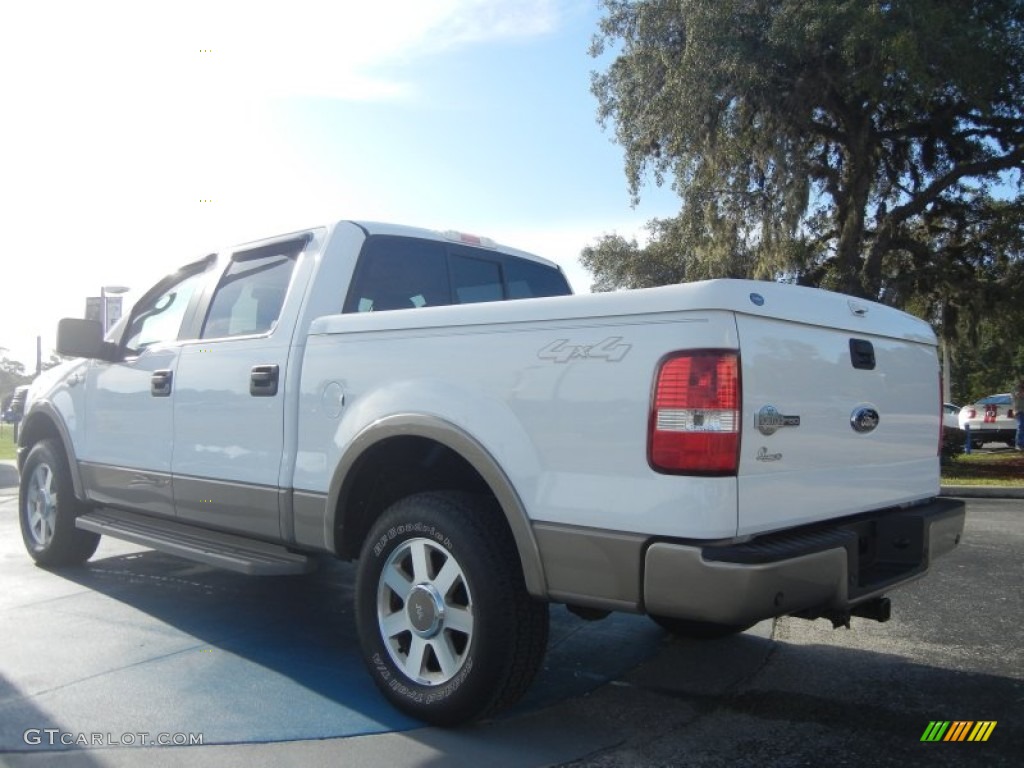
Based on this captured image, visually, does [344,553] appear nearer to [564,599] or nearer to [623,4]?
[564,599]

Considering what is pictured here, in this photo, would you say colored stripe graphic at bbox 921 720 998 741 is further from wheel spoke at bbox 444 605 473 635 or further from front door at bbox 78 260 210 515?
front door at bbox 78 260 210 515

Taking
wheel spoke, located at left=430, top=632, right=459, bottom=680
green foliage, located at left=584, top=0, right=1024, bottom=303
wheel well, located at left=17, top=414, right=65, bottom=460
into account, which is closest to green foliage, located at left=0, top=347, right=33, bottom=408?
green foliage, located at left=584, top=0, right=1024, bottom=303

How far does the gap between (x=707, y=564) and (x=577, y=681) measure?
160cm

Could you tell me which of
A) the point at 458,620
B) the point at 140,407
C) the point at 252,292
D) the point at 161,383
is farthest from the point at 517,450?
the point at 140,407

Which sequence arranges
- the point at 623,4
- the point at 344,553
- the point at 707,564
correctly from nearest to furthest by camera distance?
the point at 707,564
the point at 344,553
the point at 623,4

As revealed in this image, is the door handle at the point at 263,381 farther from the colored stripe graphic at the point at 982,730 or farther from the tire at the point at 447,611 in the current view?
the colored stripe graphic at the point at 982,730

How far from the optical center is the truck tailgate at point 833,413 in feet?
9.37

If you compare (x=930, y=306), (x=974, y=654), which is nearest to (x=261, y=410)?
(x=974, y=654)

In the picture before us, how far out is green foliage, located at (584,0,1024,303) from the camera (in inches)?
551

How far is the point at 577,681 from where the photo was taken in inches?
159

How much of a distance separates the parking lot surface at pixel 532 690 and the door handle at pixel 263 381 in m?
1.31

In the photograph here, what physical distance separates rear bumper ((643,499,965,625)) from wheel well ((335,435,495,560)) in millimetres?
1034

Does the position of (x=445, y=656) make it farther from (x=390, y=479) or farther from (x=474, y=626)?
(x=390, y=479)

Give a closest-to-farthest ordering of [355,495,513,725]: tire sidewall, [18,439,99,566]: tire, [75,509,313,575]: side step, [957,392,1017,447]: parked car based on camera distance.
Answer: [355,495,513,725]: tire sidewall < [75,509,313,575]: side step < [18,439,99,566]: tire < [957,392,1017,447]: parked car
